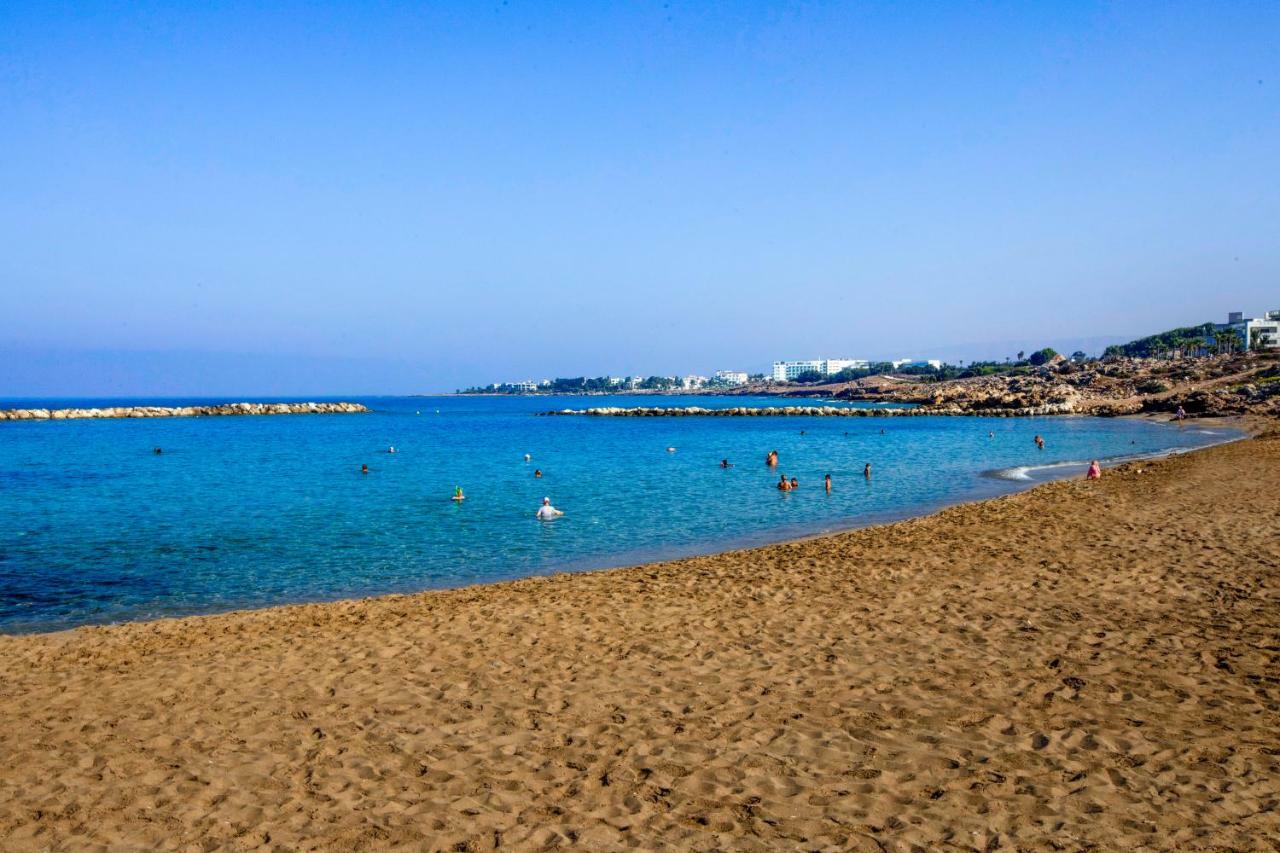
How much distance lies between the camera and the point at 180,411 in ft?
476

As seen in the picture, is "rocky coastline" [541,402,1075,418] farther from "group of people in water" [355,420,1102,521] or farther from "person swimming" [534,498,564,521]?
"person swimming" [534,498,564,521]

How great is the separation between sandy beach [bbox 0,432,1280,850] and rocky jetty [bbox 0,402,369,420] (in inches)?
5797

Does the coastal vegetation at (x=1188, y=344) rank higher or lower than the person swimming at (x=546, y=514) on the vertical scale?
higher

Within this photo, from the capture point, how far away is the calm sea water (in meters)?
19.2

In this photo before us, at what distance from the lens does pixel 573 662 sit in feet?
36.0

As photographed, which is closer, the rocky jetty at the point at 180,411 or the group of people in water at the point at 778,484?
the group of people in water at the point at 778,484

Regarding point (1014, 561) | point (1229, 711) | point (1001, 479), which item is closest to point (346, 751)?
point (1229, 711)

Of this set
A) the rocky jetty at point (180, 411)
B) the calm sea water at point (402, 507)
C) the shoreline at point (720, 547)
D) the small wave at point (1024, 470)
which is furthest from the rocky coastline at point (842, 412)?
the shoreline at point (720, 547)

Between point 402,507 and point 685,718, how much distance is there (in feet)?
81.7

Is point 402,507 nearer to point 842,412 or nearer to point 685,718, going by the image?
point 685,718

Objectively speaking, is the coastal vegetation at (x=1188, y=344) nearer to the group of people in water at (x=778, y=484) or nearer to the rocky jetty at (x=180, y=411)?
the group of people in water at (x=778, y=484)

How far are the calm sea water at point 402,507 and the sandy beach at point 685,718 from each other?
15.9 ft

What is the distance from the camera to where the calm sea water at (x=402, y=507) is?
63.0ft

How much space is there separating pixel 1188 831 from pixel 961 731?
2237 mm
